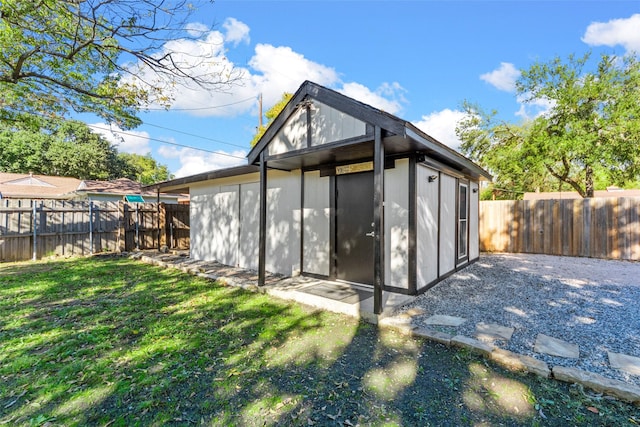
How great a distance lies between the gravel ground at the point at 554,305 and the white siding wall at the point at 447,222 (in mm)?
352

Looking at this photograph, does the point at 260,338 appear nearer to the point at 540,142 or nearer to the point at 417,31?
the point at 417,31

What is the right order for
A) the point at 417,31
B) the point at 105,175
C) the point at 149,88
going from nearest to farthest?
the point at 149,88 < the point at 417,31 < the point at 105,175

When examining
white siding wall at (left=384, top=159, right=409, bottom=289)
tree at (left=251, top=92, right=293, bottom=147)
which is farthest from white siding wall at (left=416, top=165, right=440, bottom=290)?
tree at (left=251, top=92, right=293, bottom=147)

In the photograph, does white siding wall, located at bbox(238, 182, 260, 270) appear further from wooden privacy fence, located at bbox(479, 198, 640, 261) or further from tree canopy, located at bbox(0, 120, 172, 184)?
tree canopy, located at bbox(0, 120, 172, 184)

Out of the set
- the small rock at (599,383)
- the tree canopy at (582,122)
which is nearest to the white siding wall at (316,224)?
the small rock at (599,383)

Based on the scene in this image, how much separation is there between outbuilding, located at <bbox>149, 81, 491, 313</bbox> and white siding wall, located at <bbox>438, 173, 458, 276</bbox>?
20 mm

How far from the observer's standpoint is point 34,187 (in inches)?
707

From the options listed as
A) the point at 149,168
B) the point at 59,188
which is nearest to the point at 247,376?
the point at 59,188

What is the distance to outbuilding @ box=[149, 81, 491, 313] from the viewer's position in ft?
12.7

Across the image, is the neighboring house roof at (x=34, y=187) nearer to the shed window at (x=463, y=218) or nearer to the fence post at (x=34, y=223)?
the fence post at (x=34, y=223)

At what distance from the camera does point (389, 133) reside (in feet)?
11.6

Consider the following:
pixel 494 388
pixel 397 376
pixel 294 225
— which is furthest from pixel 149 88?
pixel 494 388

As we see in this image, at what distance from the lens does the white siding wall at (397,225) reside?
A: 4.53 meters

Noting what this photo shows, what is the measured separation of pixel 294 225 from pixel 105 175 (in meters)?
25.2
